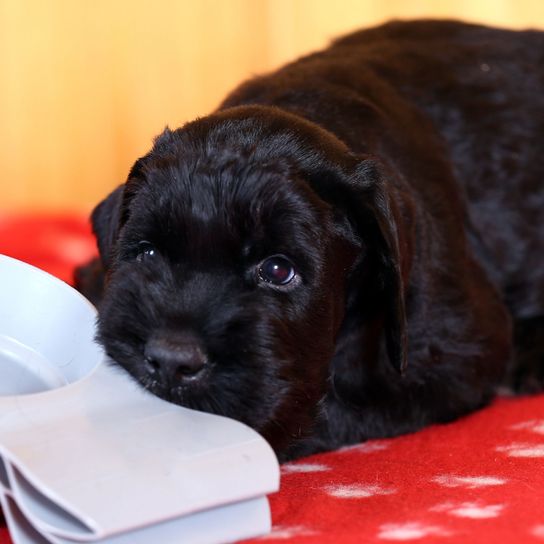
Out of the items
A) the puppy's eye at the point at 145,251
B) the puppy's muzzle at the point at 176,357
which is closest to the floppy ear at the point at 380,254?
the puppy's eye at the point at 145,251

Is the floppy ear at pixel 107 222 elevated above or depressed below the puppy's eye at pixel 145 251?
below

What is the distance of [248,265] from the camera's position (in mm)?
1738

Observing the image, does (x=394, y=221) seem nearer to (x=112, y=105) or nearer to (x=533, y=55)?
(x=533, y=55)

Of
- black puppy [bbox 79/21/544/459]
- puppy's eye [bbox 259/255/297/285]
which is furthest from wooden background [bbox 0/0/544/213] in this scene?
puppy's eye [bbox 259/255/297/285]

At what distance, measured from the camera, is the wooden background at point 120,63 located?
4809mm

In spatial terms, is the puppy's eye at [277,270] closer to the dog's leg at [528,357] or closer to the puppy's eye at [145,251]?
the puppy's eye at [145,251]

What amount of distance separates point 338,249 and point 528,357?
1.11m

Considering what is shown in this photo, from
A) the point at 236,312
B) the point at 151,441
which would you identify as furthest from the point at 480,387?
the point at 151,441

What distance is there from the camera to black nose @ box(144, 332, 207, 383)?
1.53 metres

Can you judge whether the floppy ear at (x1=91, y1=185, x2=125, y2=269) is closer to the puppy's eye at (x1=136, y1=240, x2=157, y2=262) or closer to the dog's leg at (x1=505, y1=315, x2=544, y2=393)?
the puppy's eye at (x1=136, y1=240, x2=157, y2=262)

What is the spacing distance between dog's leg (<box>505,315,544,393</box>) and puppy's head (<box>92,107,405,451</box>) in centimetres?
81

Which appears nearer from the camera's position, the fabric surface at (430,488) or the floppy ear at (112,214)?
the fabric surface at (430,488)

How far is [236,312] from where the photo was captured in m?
1.65

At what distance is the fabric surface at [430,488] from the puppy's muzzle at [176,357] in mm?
270
